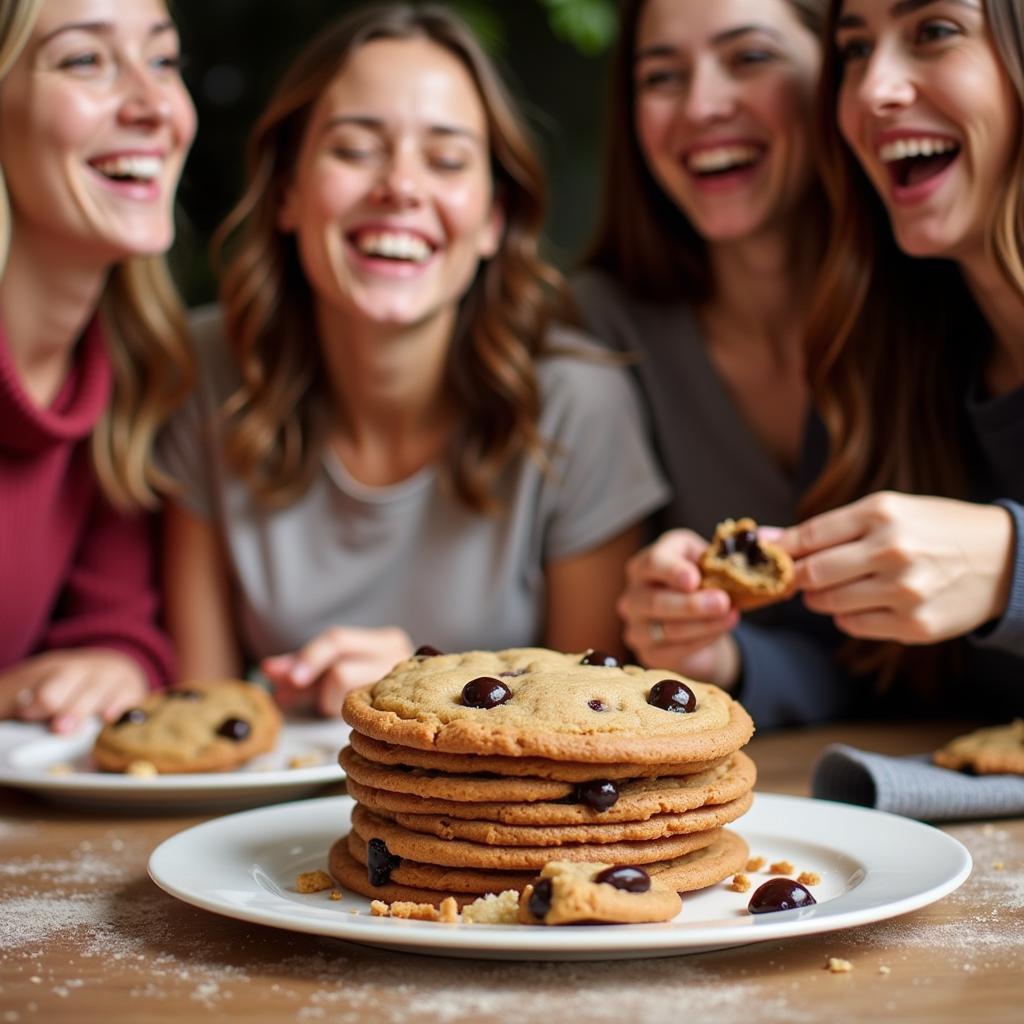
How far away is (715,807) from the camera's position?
157 cm

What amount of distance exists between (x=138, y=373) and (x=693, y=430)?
125 cm

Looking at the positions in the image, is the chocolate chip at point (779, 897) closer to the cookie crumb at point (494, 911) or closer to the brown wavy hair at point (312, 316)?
the cookie crumb at point (494, 911)

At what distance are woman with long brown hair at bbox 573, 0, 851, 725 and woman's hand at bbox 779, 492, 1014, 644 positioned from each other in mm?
503

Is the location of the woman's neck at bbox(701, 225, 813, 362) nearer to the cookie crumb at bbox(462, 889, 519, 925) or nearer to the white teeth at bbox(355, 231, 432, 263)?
the white teeth at bbox(355, 231, 432, 263)

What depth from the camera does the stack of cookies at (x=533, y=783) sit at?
147cm

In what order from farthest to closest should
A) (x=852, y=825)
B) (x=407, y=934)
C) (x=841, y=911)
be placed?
(x=852, y=825)
(x=841, y=911)
(x=407, y=934)

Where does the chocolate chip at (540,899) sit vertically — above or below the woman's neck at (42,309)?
below

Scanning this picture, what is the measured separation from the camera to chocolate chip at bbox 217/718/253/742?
225 cm

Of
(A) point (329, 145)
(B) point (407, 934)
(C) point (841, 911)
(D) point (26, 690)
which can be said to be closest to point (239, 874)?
(B) point (407, 934)

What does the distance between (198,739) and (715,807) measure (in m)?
0.99

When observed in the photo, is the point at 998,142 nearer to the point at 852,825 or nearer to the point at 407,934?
the point at 852,825

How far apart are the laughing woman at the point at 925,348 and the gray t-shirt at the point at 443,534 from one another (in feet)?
1.75

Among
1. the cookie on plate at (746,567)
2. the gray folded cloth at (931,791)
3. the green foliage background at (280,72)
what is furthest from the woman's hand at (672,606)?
the green foliage background at (280,72)

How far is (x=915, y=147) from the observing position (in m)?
2.42
